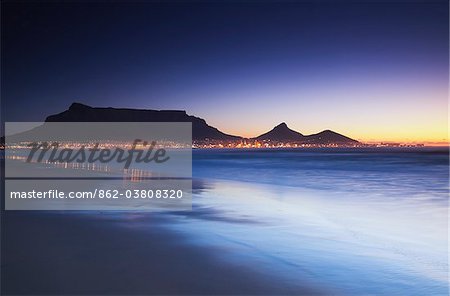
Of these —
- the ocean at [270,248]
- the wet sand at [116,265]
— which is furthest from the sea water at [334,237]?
the wet sand at [116,265]

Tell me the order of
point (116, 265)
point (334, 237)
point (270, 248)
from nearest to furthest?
point (116, 265) < point (270, 248) < point (334, 237)

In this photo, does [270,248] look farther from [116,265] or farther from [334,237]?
[116,265]

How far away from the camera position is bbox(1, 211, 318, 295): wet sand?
5148mm

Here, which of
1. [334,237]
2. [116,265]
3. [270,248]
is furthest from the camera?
[334,237]

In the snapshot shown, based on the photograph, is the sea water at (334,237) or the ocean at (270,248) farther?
the sea water at (334,237)

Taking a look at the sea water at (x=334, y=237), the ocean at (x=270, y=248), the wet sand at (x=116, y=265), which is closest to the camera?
the wet sand at (x=116, y=265)

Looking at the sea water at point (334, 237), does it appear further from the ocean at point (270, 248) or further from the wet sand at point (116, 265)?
the wet sand at point (116, 265)

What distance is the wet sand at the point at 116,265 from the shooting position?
5.15 metres

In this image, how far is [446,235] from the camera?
8.82 m

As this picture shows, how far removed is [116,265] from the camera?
595 centimetres

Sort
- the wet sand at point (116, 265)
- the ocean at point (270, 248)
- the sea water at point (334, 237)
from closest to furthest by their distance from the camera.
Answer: the wet sand at point (116, 265), the ocean at point (270, 248), the sea water at point (334, 237)

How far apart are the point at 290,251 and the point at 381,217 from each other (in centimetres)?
482

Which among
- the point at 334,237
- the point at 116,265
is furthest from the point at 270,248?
the point at 116,265

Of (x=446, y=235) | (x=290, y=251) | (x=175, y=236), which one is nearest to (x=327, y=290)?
(x=290, y=251)
